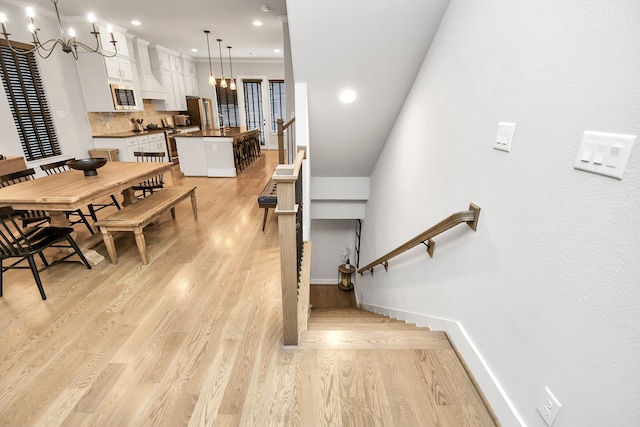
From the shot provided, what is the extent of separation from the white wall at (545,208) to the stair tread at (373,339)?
7.3 inches

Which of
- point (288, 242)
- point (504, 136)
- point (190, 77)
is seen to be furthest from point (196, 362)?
point (190, 77)

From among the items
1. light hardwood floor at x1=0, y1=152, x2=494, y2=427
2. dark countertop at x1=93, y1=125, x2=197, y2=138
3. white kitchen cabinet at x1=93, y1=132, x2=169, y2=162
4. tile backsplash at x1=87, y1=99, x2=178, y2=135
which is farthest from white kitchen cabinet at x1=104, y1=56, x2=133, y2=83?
light hardwood floor at x1=0, y1=152, x2=494, y2=427

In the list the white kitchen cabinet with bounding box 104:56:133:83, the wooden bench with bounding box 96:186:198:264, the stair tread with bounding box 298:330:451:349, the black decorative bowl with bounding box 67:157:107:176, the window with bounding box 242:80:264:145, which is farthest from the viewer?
the window with bounding box 242:80:264:145

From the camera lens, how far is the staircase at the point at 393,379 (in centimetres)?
134

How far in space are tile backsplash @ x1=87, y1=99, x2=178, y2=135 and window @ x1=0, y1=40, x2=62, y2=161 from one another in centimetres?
93

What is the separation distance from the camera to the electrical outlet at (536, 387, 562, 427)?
104 cm

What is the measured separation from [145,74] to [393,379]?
27.2 ft

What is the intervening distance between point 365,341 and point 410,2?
2308mm

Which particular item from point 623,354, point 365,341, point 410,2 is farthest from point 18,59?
point 623,354

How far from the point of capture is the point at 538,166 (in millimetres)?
1104

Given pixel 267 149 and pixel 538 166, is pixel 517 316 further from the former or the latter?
pixel 267 149

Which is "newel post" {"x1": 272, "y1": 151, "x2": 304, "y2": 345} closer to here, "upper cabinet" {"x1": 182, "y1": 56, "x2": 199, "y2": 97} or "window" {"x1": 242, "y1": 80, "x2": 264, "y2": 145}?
"upper cabinet" {"x1": 182, "y1": 56, "x2": 199, "y2": 97}

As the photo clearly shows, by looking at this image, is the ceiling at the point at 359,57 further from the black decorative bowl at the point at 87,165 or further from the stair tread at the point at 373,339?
the black decorative bowl at the point at 87,165

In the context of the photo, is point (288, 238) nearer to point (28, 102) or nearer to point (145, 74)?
point (28, 102)
